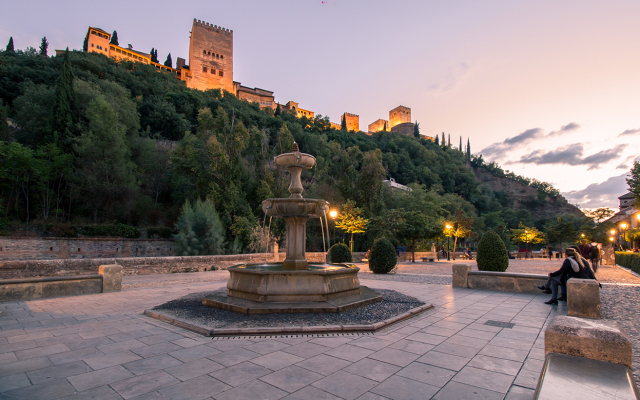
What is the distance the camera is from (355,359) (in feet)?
12.3

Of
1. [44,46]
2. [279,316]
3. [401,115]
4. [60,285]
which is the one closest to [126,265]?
[60,285]

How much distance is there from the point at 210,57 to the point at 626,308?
91198mm

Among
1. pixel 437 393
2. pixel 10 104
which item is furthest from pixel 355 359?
pixel 10 104

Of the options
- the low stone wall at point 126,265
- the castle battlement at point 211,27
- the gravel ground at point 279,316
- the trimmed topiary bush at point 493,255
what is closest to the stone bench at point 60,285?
the low stone wall at point 126,265

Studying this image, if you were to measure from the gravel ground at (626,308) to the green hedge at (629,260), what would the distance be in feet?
26.9

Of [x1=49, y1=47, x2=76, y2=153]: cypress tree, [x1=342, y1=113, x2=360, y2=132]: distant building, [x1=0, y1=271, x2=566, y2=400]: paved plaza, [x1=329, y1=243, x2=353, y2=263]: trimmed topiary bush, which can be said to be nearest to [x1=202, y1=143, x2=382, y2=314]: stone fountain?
[x1=0, y1=271, x2=566, y2=400]: paved plaza

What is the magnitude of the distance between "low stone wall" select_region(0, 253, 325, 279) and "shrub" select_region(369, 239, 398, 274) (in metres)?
6.58

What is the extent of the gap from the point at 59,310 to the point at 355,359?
21.6 feet

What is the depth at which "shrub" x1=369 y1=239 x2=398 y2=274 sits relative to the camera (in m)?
14.3

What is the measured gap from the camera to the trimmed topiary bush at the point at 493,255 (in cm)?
1139

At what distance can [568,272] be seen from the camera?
23.8 ft

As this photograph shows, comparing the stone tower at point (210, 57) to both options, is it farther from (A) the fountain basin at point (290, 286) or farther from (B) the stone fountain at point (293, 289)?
(A) the fountain basin at point (290, 286)

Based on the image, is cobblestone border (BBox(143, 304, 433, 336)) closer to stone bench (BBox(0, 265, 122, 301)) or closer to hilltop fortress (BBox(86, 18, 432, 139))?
stone bench (BBox(0, 265, 122, 301))

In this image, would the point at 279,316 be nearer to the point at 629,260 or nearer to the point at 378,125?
the point at 629,260
